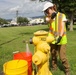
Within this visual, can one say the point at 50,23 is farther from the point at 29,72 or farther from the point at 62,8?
the point at 62,8

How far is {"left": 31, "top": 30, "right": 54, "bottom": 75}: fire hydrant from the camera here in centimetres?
511

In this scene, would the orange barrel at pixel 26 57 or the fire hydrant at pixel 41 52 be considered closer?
the fire hydrant at pixel 41 52

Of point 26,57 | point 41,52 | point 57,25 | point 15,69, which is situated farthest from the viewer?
point 57,25

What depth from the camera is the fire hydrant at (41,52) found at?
16.8 feet

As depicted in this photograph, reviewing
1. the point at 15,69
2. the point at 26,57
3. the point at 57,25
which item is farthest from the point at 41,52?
the point at 57,25

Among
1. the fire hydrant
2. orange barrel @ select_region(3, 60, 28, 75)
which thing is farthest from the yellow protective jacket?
orange barrel @ select_region(3, 60, 28, 75)

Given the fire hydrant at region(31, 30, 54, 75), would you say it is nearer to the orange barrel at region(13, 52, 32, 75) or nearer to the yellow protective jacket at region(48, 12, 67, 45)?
the orange barrel at region(13, 52, 32, 75)

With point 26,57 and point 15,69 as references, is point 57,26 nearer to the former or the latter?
point 26,57

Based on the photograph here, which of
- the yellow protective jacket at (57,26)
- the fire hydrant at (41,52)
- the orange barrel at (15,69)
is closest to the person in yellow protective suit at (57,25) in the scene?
the yellow protective jacket at (57,26)

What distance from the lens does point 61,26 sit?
244 inches

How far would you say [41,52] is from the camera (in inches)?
205

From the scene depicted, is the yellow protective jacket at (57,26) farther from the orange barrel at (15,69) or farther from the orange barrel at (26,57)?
the orange barrel at (15,69)

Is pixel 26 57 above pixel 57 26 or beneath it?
beneath

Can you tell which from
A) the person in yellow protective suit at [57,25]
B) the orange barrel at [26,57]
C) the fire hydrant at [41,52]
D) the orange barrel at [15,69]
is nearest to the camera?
the orange barrel at [15,69]
